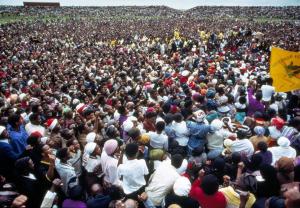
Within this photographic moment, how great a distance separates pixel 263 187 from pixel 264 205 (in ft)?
1.05

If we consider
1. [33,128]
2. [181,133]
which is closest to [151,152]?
[181,133]

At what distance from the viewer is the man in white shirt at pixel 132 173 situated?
4273 millimetres

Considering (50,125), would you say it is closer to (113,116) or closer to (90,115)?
(90,115)

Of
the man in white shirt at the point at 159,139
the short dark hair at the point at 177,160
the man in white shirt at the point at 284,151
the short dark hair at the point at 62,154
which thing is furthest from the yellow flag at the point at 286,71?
the short dark hair at the point at 62,154

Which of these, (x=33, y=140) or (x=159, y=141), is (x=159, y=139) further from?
(x=33, y=140)

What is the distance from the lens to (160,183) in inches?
165

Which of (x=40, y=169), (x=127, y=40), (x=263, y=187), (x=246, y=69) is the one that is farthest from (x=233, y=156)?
(x=127, y=40)

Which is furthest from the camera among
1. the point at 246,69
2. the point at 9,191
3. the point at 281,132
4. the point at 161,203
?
the point at 246,69

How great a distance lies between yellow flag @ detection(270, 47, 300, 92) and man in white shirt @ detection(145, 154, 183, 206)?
3625 millimetres

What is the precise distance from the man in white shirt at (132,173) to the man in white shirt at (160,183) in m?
0.13

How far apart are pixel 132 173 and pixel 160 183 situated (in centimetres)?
41

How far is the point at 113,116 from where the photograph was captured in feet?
23.0

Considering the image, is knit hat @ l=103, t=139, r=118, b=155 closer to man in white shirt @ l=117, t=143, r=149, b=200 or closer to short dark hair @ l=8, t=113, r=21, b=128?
man in white shirt @ l=117, t=143, r=149, b=200

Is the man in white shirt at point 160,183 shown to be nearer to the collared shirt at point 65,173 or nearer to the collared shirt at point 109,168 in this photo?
the collared shirt at point 109,168
